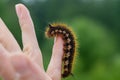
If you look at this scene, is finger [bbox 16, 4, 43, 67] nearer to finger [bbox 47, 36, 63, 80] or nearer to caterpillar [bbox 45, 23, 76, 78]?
finger [bbox 47, 36, 63, 80]

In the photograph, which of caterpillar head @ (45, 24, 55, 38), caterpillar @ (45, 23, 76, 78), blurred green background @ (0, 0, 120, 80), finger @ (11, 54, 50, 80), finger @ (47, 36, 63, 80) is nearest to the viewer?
finger @ (11, 54, 50, 80)

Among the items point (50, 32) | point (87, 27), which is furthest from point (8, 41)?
point (87, 27)

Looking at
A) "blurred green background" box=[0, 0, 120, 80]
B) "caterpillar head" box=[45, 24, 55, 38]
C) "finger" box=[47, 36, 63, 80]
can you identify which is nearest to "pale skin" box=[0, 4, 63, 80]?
"finger" box=[47, 36, 63, 80]

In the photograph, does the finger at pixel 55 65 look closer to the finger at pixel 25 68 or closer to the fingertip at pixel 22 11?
the fingertip at pixel 22 11

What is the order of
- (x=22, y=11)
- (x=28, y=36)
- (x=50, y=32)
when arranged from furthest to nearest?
(x=50, y=32), (x=22, y=11), (x=28, y=36)

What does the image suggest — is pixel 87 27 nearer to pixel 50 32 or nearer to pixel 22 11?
pixel 50 32

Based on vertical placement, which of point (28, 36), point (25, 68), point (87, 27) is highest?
point (25, 68)
